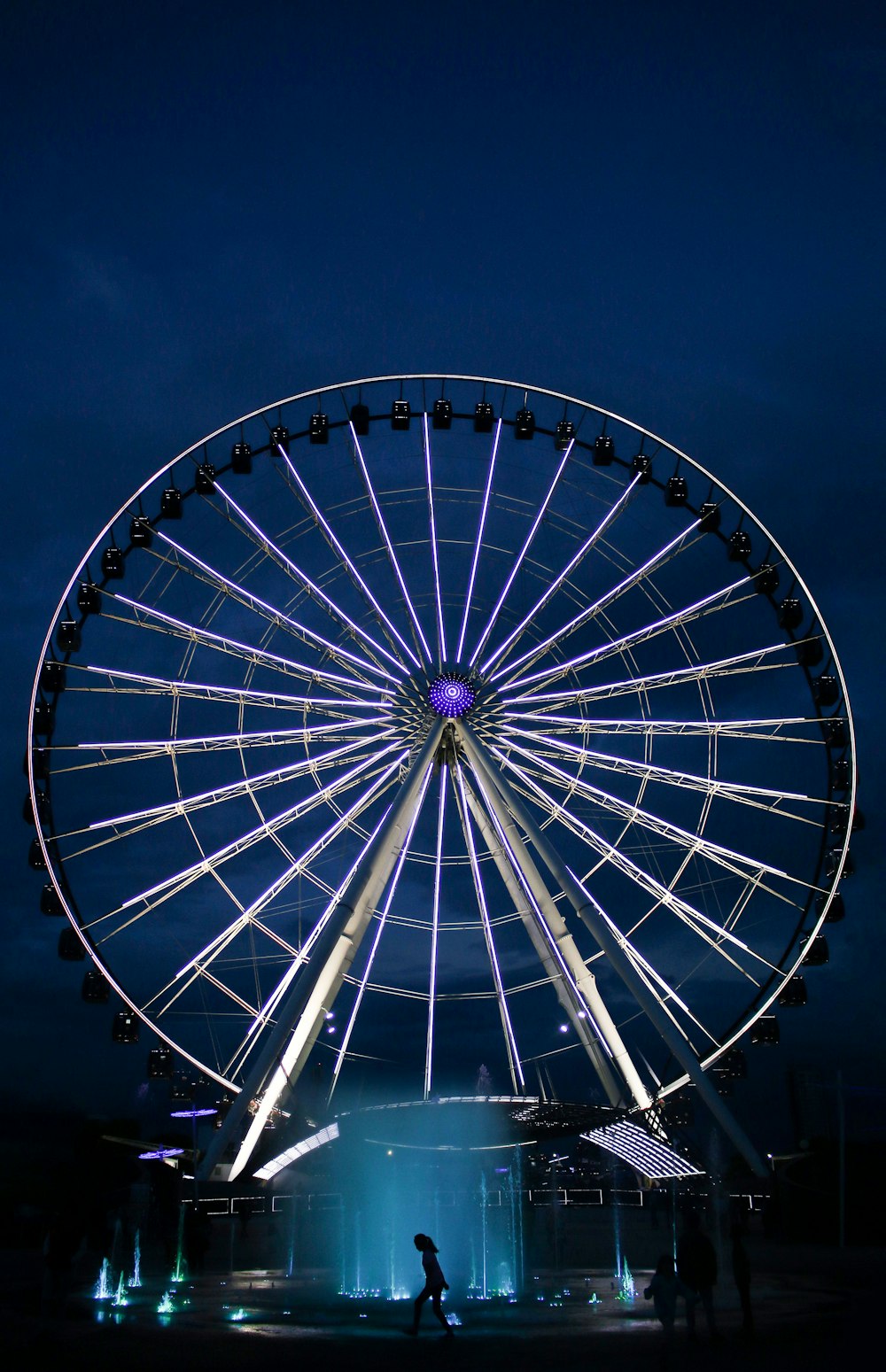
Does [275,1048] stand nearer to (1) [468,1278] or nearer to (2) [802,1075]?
(1) [468,1278]

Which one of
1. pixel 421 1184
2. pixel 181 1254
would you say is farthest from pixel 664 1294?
pixel 181 1254

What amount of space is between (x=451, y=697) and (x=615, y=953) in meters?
7.53

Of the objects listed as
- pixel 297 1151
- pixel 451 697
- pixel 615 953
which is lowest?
pixel 297 1151

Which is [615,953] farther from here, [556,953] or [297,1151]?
[297,1151]

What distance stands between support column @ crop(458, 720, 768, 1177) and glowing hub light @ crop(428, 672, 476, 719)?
25.0 inches

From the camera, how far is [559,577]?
30.7m

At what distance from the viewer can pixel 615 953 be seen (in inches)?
1156

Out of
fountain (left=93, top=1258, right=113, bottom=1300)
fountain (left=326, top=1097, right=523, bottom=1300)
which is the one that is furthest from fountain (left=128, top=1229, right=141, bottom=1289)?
fountain (left=326, top=1097, right=523, bottom=1300)

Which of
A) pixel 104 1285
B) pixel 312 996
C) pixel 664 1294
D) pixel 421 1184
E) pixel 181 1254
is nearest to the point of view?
pixel 664 1294

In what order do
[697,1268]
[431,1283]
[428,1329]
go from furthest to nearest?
1. [428,1329]
2. [431,1283]
3. [697,1268]

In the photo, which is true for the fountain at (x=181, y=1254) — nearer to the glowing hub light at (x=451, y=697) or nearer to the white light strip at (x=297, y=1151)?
the white light strip at (x=297, y=1151)

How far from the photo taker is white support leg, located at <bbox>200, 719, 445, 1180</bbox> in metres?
28.3

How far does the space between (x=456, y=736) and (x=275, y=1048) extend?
8823 millimetres

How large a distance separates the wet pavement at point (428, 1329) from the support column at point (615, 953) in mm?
5399
